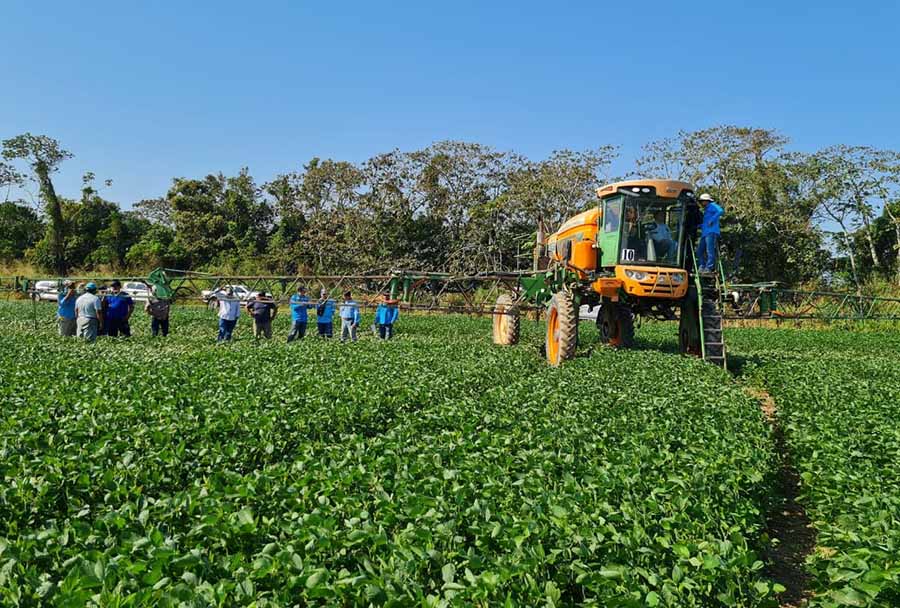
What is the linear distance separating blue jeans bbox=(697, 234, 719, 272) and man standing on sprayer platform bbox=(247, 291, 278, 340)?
10437 mm

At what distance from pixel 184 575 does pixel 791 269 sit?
4146 cm

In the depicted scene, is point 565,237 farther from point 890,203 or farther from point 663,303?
point 890,203

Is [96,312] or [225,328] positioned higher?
[96,312]

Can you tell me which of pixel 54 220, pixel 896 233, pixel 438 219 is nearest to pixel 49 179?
pixel 54 220

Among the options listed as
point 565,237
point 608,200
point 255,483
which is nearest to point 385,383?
point 255,483

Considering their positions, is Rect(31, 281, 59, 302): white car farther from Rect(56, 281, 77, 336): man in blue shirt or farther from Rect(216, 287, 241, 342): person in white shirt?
Rect(216, 287, 241, 342): person in white shirt

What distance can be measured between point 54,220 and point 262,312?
40.8m

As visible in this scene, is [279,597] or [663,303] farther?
[663,303]

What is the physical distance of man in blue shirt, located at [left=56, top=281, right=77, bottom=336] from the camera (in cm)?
1595

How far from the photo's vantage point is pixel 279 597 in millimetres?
3180

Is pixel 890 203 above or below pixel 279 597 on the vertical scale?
above

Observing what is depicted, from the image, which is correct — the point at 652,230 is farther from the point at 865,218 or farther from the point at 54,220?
the point at 54,220

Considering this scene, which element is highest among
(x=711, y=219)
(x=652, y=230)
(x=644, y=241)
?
(x=711, y=219)

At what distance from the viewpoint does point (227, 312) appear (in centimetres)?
1686
